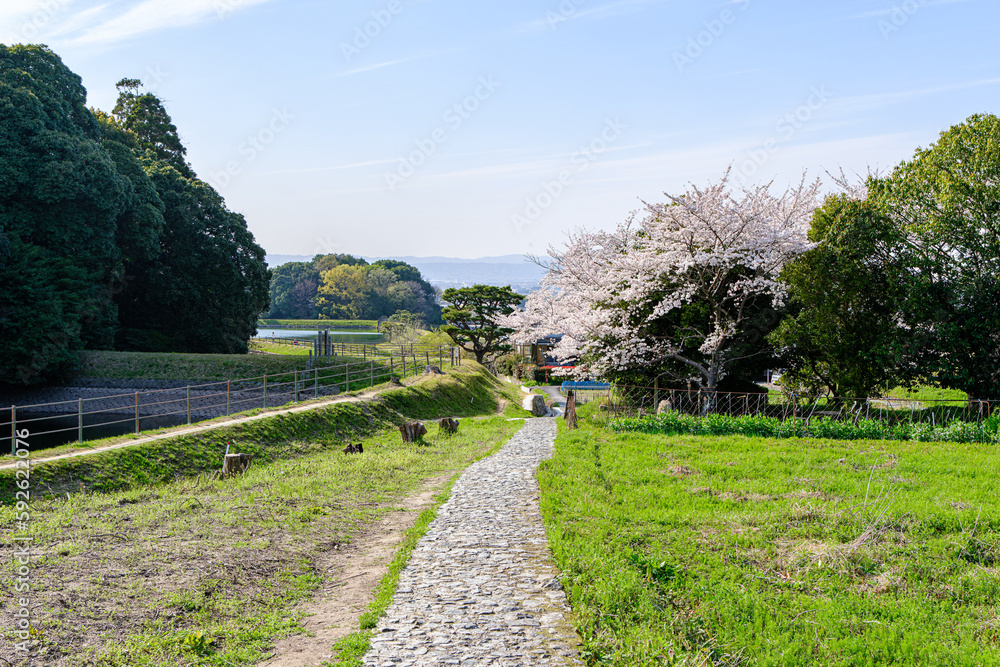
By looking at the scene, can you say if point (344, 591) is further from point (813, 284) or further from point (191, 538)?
point (813, 284)

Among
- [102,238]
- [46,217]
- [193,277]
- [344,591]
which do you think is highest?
[46,217]

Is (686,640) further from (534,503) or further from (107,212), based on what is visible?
(107,212)

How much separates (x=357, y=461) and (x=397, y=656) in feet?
30.8

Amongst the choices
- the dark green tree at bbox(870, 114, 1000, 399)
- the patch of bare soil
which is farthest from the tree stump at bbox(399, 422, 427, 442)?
the dark green tree at bbox(870, 114, 1000, 399)

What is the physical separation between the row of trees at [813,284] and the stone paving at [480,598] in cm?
1256

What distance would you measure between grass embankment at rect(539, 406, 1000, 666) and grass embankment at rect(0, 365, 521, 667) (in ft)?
9.49

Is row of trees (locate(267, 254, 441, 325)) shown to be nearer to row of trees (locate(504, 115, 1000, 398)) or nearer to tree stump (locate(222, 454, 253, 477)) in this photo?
row of trees (locate(504, 115, 1000, 398))

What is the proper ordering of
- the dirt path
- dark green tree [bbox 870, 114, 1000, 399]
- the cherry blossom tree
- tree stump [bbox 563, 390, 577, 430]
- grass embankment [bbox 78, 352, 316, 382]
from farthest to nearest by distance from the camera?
1. grass embankment [bbox 78, 352, 316, 382]
2. the cherry blossom tree
3. tree stump [bbox 563, 390, 577, 430]
4. dark green tree [bbox 870, 114, 1000, 399]
5. the dirt path

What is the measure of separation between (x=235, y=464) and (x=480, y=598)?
29.7 ft

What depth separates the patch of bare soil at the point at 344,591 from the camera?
5551 millimetres

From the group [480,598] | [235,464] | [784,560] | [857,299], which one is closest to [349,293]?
[857,299]

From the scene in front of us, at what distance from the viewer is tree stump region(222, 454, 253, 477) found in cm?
1357

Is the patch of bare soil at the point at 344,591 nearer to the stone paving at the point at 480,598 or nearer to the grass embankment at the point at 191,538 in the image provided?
the grass embankment at the point at 191,538

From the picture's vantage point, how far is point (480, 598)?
635 centimetres
